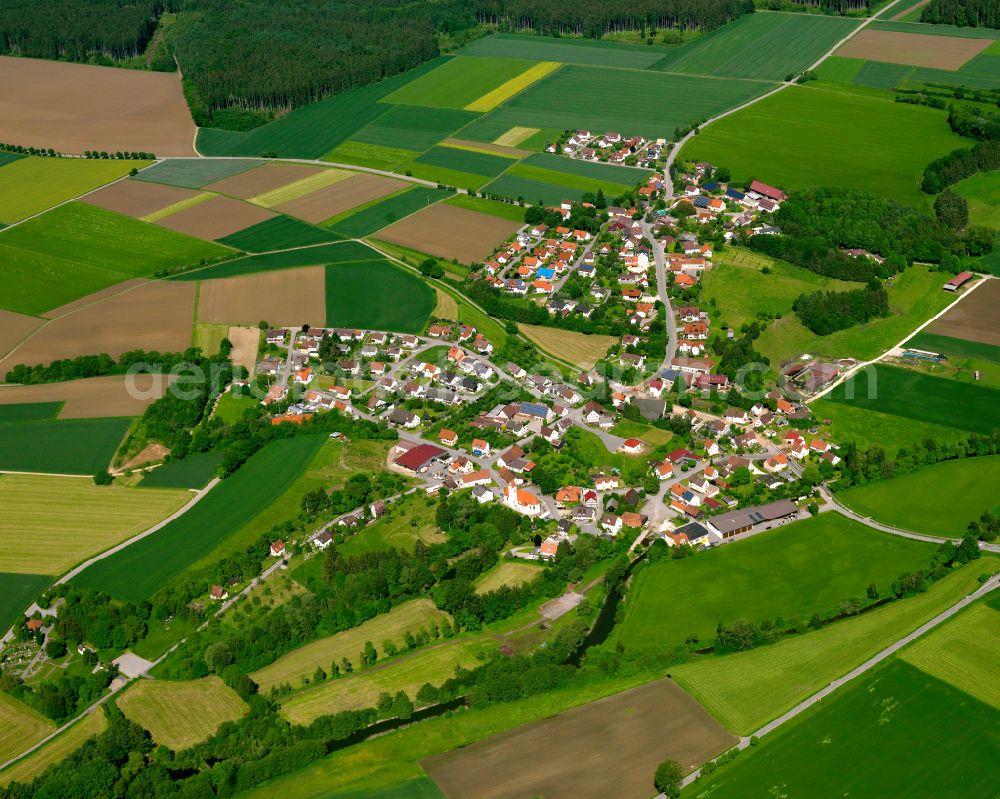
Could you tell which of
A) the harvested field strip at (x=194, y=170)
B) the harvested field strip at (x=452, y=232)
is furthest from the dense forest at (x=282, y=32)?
the harvested field strip at (x=452, y=232)

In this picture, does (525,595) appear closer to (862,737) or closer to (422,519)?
(422,519)

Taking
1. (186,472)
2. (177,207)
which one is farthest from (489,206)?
(186,472)

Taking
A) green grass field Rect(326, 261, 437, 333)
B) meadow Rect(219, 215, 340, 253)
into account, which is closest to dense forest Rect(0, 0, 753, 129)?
meadow Rect(219, 215, 340, 253)

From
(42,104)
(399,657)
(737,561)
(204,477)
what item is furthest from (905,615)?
(42,104)

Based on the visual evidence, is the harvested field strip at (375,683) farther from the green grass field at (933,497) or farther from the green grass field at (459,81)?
the green grass field at (459,81)

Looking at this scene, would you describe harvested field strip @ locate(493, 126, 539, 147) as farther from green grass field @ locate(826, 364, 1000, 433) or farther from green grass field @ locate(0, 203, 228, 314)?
green grass field @ locate(826, 364, 1000, 433)

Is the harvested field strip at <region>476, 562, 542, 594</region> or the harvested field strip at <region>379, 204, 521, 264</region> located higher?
the harvested field strip at <region>379, 204, 521, 264</region>
